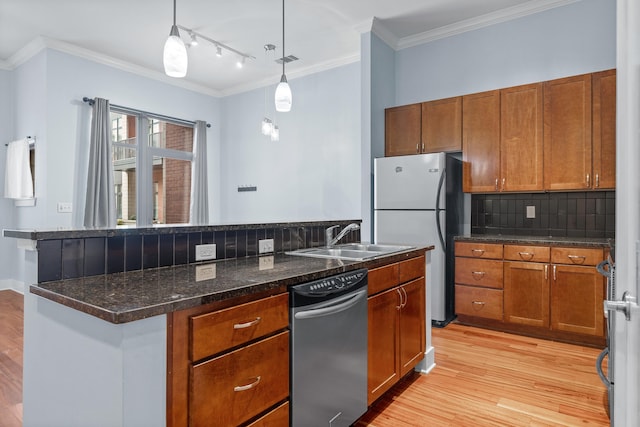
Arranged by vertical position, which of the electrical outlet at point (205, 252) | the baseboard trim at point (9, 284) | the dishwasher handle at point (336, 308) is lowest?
the baseboard trim at point (9, 284)

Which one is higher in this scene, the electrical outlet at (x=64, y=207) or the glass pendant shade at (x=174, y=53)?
the glass pendant shade at (x=174, y=53)

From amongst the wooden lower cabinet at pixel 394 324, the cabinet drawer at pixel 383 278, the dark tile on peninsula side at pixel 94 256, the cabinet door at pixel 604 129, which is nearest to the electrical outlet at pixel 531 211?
the cabinet door at pixel 604 129

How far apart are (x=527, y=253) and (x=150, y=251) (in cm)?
298

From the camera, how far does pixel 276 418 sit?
1458mm

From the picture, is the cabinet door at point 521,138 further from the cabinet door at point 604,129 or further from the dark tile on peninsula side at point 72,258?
the dark tile on peninsula side at point 72,258

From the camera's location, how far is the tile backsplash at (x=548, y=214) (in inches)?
136

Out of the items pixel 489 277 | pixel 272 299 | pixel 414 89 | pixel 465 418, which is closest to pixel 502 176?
pixel 489 277

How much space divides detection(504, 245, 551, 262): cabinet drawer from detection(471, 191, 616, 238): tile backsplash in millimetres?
599

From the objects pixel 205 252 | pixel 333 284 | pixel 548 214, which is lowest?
pixel 333 284

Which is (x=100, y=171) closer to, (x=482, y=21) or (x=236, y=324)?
(x=236, y=324)

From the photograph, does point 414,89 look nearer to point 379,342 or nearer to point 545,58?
point 545,58

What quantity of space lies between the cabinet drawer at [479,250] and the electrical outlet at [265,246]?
2.06 meters

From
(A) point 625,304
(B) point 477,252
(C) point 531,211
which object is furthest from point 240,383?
(C) point 531,211

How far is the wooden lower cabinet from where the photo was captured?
2018 mm
